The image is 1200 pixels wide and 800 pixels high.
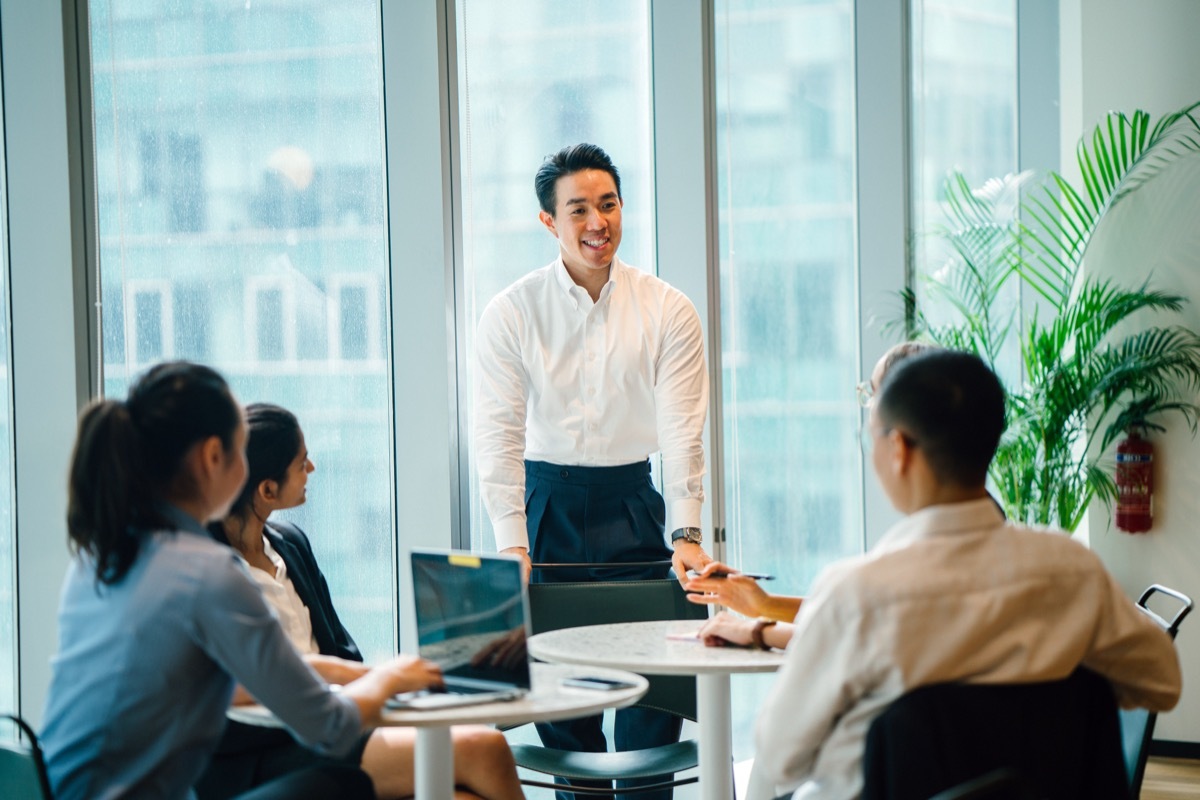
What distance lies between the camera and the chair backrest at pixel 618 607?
2.90 meters

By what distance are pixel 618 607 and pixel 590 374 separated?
2.36 ft

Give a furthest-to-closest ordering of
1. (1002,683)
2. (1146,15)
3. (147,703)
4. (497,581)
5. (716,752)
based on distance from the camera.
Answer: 1. (1146,15)
2. (716,752)
3. (497,581)
4. (147,703)
5. (1002,683)

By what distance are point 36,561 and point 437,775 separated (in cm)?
239

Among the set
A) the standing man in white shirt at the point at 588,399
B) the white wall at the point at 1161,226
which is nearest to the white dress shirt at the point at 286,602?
the standing man in white shirt at the point at 588,399

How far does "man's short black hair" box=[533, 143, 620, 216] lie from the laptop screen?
157 centimetres

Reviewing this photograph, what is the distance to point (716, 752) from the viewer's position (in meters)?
2.42

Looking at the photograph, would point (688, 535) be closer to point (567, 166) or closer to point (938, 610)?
point (567, 166)

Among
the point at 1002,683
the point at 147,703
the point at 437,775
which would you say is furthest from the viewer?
the point at 437,775

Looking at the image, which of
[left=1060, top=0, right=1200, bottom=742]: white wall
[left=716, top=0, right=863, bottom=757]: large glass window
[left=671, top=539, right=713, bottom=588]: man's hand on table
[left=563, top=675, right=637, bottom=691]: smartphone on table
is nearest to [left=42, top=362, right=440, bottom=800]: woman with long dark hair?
[left=563, top=675, right=637, bottom=691]: smartphone on table

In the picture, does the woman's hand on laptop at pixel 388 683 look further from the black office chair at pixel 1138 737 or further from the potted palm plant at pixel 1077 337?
the potted palm plant at pixel 1077 337

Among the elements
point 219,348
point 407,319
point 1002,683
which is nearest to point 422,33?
point 407,319

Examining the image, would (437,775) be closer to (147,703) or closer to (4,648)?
(147,703)

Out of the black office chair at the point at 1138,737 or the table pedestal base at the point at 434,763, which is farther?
the table pedestal base at the point at 434,763

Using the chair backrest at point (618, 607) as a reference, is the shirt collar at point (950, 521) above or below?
above
